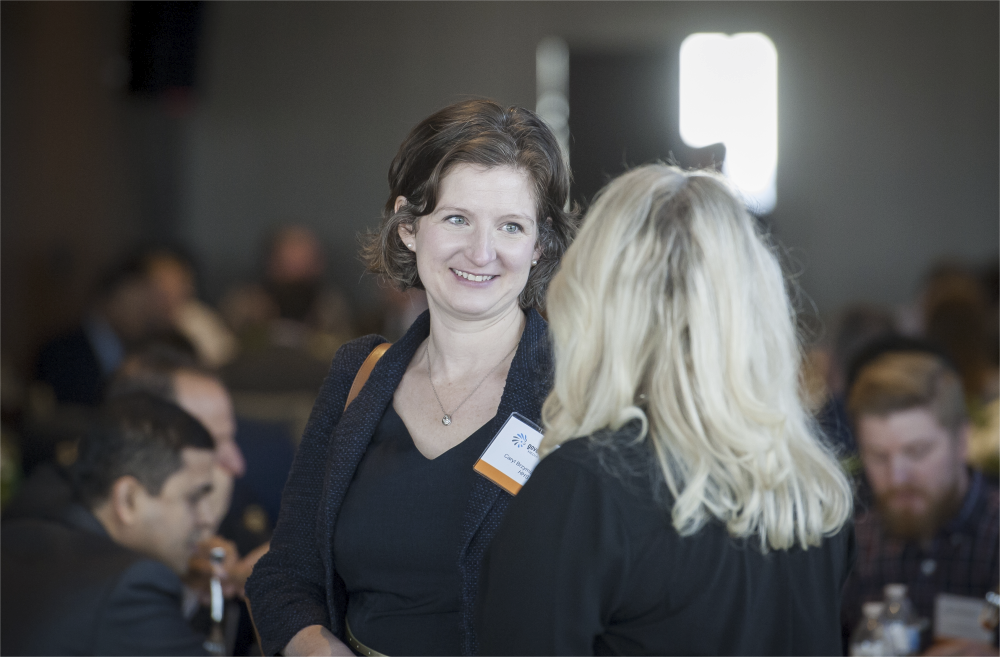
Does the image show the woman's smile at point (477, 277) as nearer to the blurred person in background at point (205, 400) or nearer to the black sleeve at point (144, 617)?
the black sleeve at point (144, 617)

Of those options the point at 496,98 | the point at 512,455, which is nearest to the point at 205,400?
the point at 512,455

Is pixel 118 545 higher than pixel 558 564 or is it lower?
lower

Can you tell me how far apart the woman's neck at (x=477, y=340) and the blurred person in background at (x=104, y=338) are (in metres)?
3.05

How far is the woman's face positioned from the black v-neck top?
213mm

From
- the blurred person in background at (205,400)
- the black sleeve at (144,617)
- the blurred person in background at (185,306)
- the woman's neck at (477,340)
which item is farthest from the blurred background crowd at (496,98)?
the woman's neck at (477,340)

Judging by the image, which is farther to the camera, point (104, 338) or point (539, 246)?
point (104, 338)

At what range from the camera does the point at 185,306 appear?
6559 mm

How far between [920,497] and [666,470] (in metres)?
1.95

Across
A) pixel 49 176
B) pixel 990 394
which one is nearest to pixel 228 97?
pixel 49 176

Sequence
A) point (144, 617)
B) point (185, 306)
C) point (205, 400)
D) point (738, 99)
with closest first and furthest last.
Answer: point (144, 617) → point (205, 400) → point (185, 306) → point (738, 99)

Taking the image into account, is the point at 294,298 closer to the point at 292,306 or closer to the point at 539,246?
the point at 292,306

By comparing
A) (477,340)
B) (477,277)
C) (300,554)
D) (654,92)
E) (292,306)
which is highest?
(654,92)

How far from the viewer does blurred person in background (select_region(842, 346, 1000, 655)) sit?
2.59m

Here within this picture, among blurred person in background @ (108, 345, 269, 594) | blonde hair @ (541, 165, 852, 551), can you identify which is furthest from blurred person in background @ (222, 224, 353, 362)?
blonde hair @ (541, 165, 852, 551)
